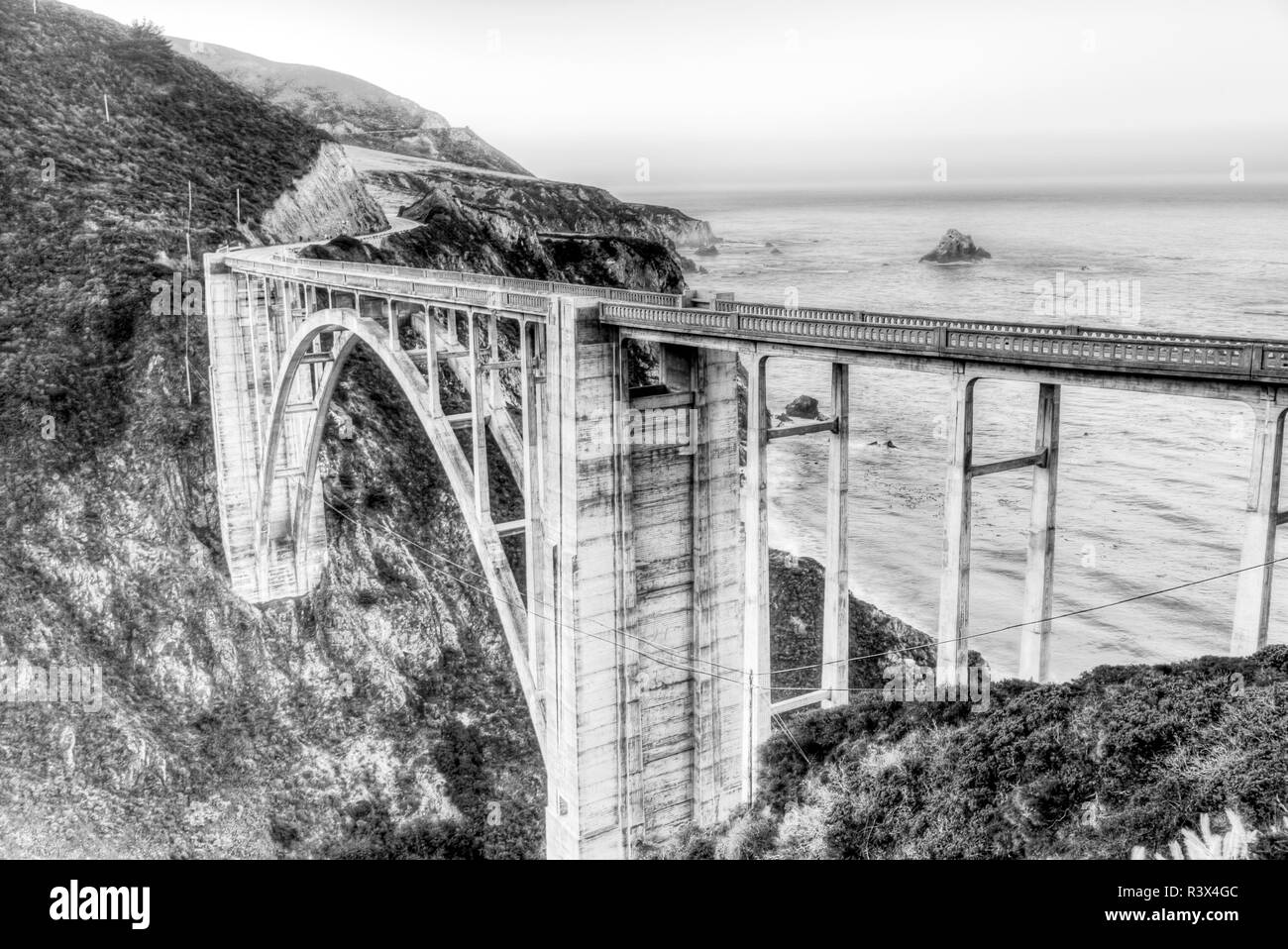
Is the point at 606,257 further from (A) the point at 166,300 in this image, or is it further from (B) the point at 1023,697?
(B) the point at 1023,697

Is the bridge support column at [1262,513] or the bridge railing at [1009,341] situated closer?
the bridge support column at [1262,513]

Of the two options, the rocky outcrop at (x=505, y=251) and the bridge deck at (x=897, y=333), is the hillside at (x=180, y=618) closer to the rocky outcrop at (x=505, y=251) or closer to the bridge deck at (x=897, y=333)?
the rocky outcrop at (x=505, y=251)

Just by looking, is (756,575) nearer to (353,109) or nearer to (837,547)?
(837,547)

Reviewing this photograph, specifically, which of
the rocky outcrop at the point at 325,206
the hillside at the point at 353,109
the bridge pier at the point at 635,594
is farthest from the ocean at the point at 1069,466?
the hillside at the point at 353,109

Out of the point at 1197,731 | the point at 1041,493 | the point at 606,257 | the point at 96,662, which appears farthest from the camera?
the point at 606,257

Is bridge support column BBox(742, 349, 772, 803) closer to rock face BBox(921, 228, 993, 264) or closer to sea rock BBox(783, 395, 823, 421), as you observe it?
sea rock BBox(783, 395, 823, 421)
